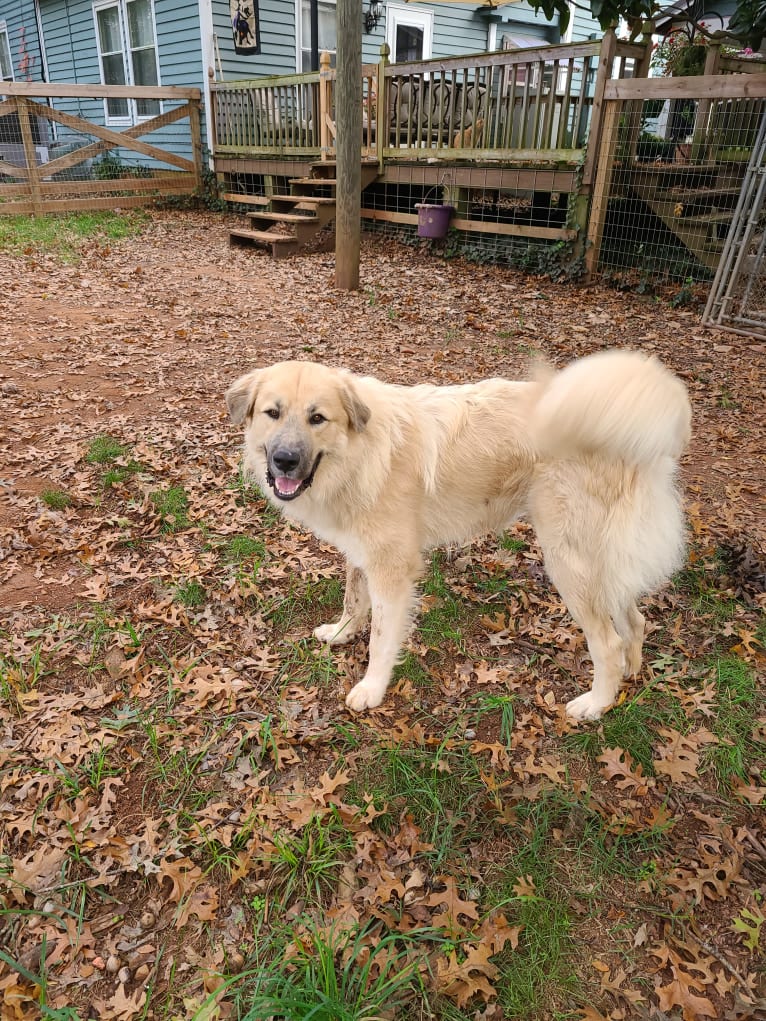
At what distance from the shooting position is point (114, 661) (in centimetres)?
292

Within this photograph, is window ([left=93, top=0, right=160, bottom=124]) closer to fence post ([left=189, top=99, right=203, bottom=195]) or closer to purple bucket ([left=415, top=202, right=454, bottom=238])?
fence post ([left=189, top=99, right=203, bottom=195])

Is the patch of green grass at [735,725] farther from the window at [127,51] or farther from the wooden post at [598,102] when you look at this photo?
the window at [127,51]

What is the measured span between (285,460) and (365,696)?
1110 millimetres

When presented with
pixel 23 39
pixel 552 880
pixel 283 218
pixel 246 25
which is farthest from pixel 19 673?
pixel 23 39

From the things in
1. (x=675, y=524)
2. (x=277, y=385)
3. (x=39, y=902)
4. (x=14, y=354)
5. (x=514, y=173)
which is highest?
(x=514, y=173)

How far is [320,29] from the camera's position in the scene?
14328mm

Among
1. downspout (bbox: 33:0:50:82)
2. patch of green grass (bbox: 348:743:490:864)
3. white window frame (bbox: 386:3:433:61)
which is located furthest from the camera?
downspout (bbox: 33:0:50:82)

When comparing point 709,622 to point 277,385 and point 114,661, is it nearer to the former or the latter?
point 277,385

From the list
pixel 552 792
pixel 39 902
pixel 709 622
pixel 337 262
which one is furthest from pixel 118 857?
pixel 337 262

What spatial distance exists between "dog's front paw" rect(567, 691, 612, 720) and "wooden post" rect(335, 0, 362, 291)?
6.75m

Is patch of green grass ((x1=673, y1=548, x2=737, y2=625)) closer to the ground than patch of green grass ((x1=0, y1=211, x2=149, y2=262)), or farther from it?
closer to the ground

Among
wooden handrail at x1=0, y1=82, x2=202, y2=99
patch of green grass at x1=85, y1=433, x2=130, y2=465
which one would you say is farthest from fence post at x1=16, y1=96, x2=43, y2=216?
patch of green grass at x1=85, y1=433, x2=130, y2=465

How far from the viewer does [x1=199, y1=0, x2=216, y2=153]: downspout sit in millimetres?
12777

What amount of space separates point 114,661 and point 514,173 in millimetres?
9039
